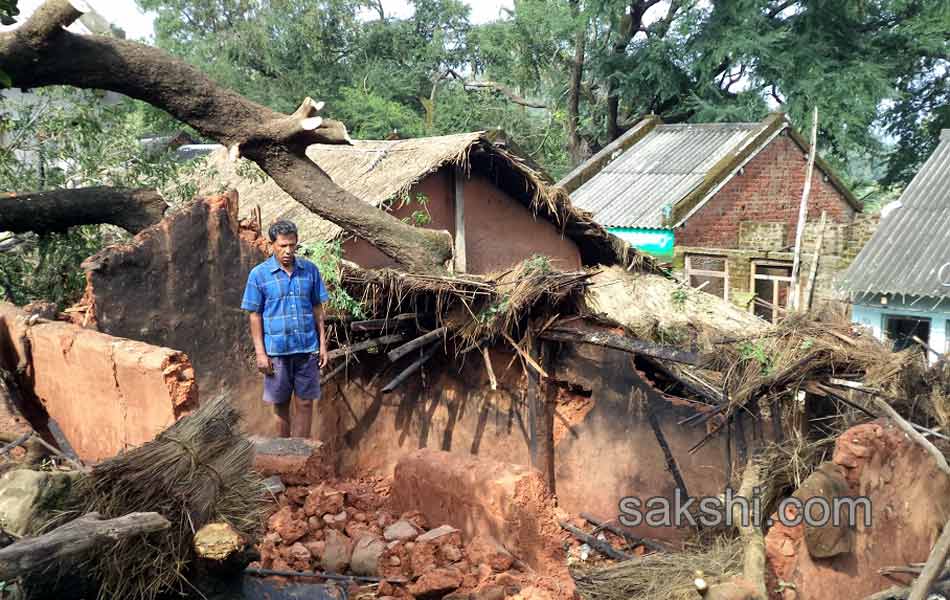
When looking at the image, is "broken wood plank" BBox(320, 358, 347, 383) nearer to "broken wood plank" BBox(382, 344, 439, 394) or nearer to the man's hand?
"broken wood plank" BBox(382, 344, 439, 394)

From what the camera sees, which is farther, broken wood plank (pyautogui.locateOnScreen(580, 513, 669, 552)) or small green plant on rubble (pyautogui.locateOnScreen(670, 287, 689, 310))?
small green plant on rubble (pyautogui.locateOnScreen(670, 287, 689, 310))

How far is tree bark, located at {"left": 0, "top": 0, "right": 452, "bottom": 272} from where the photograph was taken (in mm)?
8461

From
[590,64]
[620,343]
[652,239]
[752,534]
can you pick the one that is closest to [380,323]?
[620,343]

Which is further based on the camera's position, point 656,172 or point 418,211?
point 656,172

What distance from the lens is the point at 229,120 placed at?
9133mm

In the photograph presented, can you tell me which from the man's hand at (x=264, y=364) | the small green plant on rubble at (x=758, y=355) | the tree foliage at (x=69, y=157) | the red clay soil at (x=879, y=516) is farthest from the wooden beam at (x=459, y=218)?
the red clay soil at (x=879, y=516)

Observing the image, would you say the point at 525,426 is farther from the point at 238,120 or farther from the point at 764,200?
the point at 764,200

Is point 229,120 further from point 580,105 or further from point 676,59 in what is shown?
point 580,105

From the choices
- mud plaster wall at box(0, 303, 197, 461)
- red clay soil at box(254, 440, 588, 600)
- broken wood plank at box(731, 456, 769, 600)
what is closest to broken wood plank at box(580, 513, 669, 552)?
broken wood plank at box(731, 456, 769, 600)

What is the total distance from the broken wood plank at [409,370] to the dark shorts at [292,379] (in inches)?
42.9

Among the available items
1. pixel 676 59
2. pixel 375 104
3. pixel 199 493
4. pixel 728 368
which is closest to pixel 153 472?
pixel 199 493

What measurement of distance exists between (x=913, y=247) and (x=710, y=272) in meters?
3.54

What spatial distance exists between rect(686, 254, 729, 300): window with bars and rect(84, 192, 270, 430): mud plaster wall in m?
11.2

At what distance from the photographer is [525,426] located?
27.2 ft
